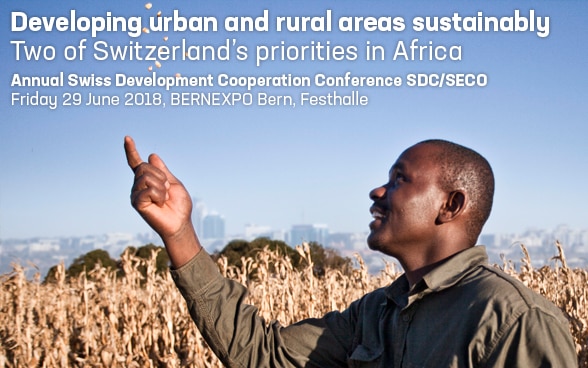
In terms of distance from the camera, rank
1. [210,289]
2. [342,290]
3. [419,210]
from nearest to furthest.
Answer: [419,210]
[210,289]
[342,290]

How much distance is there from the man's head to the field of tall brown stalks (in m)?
3.42

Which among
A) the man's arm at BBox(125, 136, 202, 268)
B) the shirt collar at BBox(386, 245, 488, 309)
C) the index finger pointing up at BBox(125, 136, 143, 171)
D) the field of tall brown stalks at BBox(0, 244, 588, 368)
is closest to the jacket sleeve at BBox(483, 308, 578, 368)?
the shirt collar at BBox(386, 245, 488, 309)

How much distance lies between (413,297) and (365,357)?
0.33 m

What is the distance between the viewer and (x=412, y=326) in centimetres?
246

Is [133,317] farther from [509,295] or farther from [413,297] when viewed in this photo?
[509,295]

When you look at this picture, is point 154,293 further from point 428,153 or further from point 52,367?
point 428,153

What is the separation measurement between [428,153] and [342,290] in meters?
5.73

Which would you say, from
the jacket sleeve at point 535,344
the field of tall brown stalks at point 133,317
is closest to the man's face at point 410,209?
the jacket sleeve at point 535,344

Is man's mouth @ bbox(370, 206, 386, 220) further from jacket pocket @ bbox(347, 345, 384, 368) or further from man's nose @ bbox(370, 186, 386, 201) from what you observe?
jacket pocket @ bbox(347, 345, 384, 368)

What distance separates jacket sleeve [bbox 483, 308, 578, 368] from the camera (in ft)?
A: 6.84

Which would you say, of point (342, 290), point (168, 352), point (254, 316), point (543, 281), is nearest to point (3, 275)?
point (168, 352)

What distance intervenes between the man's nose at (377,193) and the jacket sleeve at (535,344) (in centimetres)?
68

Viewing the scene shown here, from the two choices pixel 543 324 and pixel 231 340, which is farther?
pixel 231 340

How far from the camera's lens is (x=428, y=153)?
2.61 m
